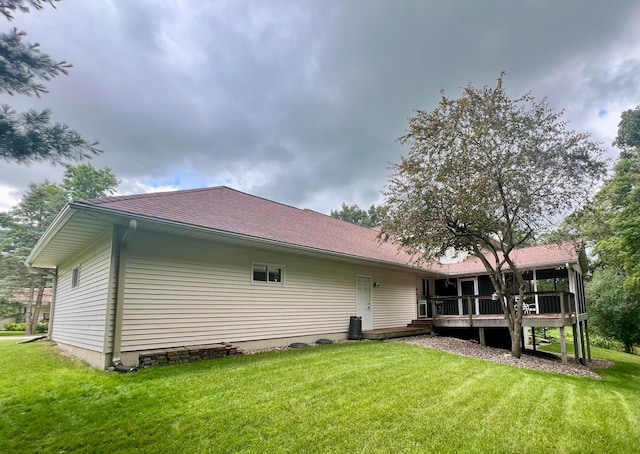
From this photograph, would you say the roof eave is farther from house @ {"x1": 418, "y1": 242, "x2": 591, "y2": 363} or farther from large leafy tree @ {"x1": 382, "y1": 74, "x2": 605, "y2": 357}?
house @ {"x1": 418, "y1": 242, "x2": 591, "y2": 363}

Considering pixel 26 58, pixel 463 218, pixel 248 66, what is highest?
pixel 248 66

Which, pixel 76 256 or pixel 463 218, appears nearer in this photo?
pixel 463 218

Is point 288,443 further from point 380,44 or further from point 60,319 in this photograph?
point 60,319

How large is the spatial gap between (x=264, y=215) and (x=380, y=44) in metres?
6.25

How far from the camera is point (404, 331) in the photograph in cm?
1230

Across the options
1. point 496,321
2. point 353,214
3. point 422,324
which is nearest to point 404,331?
point 422,324

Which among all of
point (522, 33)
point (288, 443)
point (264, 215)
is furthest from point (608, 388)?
point (264, 215)

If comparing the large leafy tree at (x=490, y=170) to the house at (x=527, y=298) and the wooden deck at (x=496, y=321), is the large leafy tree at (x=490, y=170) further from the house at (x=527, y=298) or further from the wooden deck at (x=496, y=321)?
the house at (x=527, y=298)

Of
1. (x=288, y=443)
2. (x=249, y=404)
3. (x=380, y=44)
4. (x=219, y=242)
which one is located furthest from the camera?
(x=380, y=44)

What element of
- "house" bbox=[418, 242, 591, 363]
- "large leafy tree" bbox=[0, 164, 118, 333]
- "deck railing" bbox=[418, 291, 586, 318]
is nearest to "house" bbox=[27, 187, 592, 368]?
"house" bbox=[418, 242, 591, 363]

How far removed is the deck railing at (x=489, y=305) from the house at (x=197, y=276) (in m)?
0.63

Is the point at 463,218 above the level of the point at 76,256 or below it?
above

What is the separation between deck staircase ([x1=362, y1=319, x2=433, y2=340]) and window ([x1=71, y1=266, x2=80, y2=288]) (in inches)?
349

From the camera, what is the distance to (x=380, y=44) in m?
9.87
